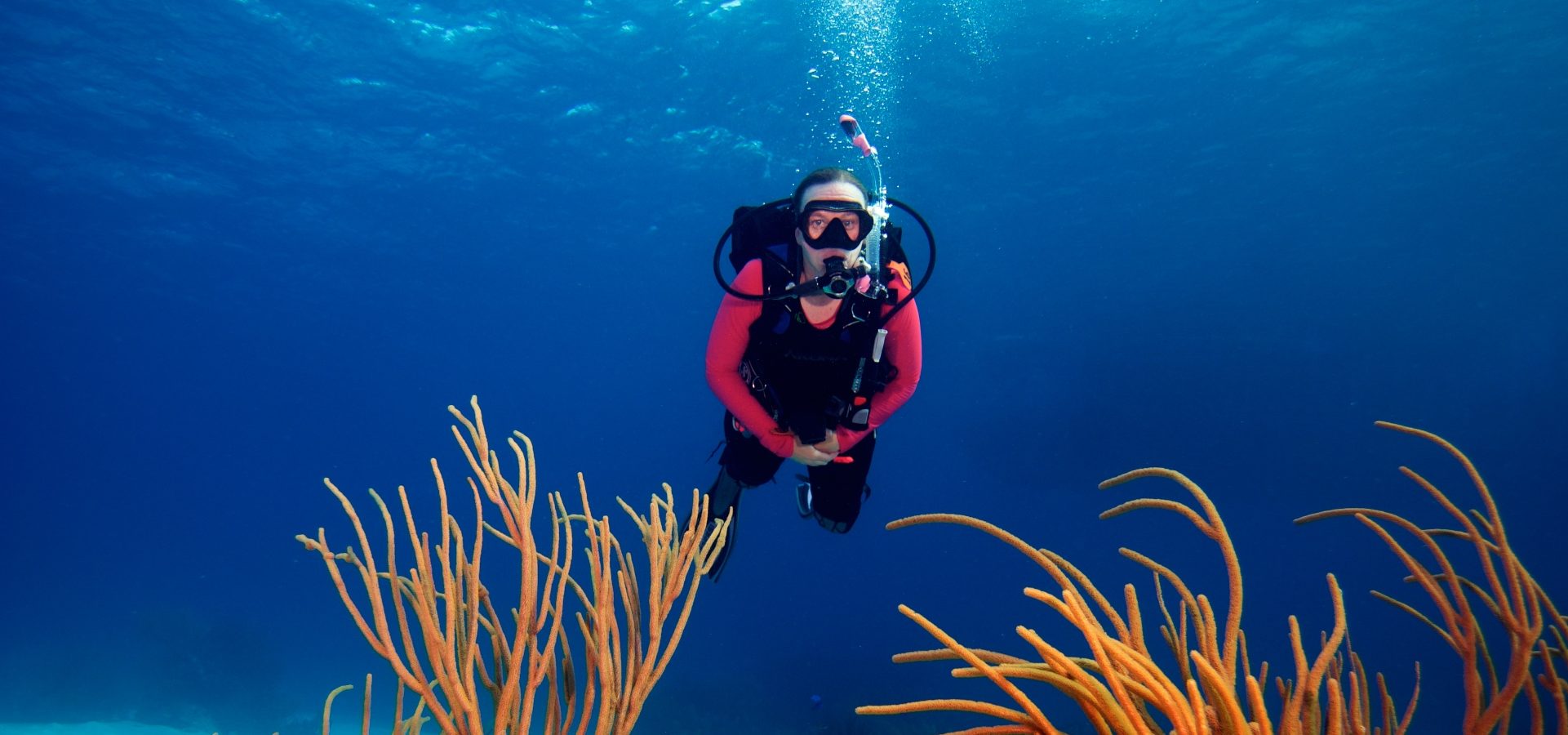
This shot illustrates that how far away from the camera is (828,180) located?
4.38m

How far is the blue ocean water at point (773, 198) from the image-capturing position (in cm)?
1582

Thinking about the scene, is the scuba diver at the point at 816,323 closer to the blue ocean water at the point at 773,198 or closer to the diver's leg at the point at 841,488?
the diver's leg at the point at 841,488

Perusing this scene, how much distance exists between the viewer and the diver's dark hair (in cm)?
439

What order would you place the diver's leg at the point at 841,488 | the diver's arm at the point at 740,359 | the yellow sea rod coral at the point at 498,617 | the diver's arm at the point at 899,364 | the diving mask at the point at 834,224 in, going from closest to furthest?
the yellow sea rod coral at the point at 498,617
the diving mask at the point at 834,224
the diver's arm at the point at 740,359
the diver's arm at the point at 899,364
the diver's leg at the point at 841,488

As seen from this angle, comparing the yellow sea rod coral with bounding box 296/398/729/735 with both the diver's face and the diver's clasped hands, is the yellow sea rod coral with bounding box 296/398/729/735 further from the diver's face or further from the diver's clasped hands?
the diver's clasped hands

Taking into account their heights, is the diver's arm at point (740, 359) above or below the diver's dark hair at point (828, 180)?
below

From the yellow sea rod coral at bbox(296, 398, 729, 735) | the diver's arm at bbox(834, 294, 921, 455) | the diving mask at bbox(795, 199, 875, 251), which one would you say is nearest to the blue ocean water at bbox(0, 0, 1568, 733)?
the diver's arm at bbox(834, 294, 921, 455)

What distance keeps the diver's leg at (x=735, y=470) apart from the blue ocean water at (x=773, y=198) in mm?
9100

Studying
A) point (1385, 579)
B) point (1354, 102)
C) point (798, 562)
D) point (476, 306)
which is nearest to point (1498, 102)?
point (1354, 102)

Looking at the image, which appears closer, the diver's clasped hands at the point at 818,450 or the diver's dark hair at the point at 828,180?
the diver's dark hair at the point at 828,180

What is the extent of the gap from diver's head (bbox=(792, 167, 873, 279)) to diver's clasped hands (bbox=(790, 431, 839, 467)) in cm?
135

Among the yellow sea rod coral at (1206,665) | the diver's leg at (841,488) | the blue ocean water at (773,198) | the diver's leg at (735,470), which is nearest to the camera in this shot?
the yellow sea rod coral at (1206,665)

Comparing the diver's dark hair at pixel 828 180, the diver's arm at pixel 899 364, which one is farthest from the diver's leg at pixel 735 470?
the diver's dark hair at pixel 828 180

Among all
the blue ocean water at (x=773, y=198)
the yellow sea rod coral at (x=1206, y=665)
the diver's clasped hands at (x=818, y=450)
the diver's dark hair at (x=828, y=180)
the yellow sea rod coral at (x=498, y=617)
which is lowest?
the yellow sea rod coral at (x=1206, y=665)
